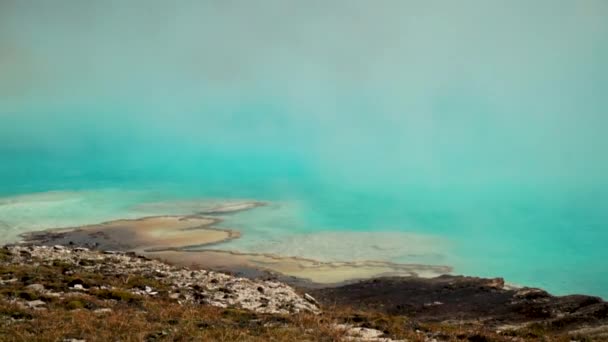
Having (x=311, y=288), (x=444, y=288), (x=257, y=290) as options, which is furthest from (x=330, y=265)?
(x=257, y=290)

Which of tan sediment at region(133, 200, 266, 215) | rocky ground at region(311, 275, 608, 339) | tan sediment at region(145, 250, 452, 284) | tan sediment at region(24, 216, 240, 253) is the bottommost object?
rocky ground at region(311, 275, 608, 339)

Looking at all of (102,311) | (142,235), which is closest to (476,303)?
(102,311)

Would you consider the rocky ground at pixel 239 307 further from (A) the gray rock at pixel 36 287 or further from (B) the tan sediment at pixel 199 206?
(B) the tan sediment at pixel 199 206

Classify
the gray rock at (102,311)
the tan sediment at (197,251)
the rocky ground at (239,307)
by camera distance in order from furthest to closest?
the tan sediment at (197,251) → the gray rock at (102,311) → the rocky ground at (239,307)

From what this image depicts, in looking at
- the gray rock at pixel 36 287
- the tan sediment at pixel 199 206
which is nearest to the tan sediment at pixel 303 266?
the gray rock at pixel 36 287

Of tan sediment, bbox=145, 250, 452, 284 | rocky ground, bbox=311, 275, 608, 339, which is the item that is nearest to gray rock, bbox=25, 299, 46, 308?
rocky ground, bbox=311, 275, 608, 339

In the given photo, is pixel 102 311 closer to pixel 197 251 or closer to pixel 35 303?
pixel 35 303

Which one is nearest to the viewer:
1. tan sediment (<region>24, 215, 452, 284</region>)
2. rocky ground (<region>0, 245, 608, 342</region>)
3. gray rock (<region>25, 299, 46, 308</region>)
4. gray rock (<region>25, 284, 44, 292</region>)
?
rocky ground (<region>0, 245, 608, 342</region>)

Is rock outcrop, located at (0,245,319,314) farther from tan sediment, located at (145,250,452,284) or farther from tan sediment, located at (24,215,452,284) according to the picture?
tan sediment, located at (145,250,452,284)
